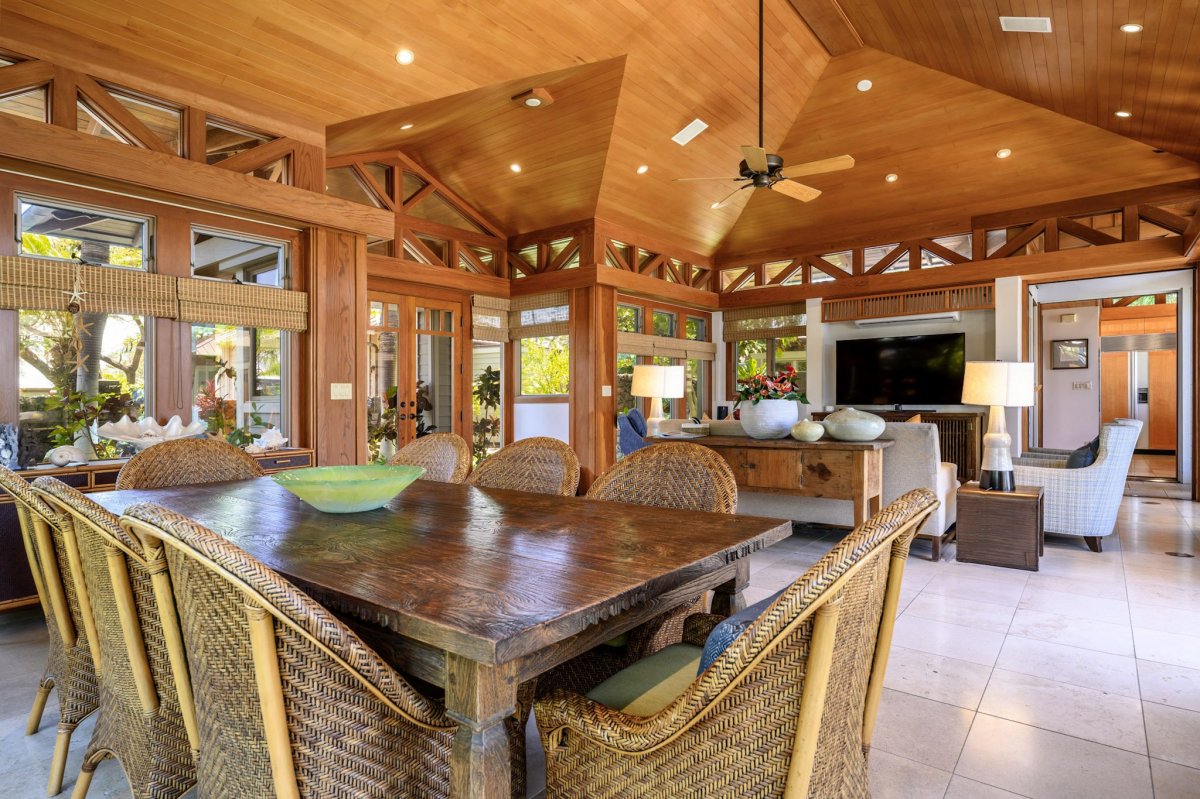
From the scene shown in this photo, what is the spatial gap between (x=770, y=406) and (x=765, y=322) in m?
4.63

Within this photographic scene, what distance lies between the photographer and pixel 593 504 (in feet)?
6.61

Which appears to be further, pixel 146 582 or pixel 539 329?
pixel 539 329

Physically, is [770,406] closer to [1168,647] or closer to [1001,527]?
[1001,527]

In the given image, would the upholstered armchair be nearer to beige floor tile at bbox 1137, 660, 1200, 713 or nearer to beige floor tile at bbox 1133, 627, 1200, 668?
beige floor tile at bbox 1133, 627, 1200, 668

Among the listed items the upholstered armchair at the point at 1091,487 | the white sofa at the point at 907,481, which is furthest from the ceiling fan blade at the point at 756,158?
the upholstered armchair at the point at 1091,487

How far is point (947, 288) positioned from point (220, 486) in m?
7.19

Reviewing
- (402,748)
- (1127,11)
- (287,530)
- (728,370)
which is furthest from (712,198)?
(402,748)

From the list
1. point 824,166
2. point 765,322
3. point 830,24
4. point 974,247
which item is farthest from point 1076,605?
point 765,322

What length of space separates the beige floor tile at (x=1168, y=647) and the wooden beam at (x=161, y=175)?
4902 mm

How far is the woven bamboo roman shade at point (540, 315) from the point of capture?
7.16m

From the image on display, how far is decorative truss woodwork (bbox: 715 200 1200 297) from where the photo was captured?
616 cm

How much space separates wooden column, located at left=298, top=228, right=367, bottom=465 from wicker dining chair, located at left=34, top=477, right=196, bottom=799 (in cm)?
303

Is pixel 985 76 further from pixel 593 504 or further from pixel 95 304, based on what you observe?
pixel 95 304

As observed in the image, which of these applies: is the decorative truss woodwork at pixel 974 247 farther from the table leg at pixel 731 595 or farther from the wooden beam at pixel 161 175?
the table leg at pixel 731 595
